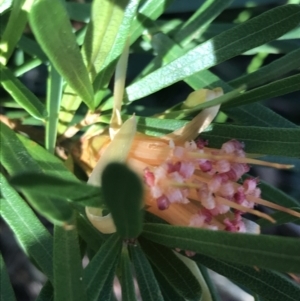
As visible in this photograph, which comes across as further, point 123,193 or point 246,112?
point 246,112

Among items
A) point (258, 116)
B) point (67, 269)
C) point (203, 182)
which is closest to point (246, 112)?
point (258, 116)

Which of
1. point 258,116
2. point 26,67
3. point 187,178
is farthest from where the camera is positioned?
point 26,67

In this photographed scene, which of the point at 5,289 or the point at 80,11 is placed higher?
the point at 80,11

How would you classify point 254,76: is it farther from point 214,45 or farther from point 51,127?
point 51,127

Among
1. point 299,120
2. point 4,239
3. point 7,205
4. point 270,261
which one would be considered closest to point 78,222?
point 7,205

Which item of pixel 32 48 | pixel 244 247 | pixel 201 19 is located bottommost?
pixel 244 247

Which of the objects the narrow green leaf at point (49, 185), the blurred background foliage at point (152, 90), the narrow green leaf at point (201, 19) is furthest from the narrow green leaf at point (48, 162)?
the narrow green leaf at point (201, 19)

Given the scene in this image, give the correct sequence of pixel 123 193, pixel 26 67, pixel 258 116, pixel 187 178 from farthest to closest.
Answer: pixel 26 67 → pixel 258 116 → pixel 187 178 → pixel 123 193

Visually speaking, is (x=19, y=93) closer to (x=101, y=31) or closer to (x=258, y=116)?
(x=101, y=31)

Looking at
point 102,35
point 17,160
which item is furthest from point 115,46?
point 17,160
